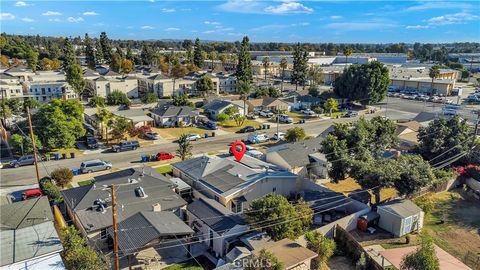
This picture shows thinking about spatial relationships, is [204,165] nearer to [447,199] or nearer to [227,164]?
[227,164]

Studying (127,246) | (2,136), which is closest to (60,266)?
(127,246)

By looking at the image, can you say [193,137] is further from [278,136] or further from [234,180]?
[234,180]

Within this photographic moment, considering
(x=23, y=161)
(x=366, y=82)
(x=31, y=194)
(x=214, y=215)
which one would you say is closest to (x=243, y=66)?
(x=366, y=82)

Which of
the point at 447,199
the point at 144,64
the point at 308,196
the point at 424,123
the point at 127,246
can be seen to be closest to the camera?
the point at 127,246

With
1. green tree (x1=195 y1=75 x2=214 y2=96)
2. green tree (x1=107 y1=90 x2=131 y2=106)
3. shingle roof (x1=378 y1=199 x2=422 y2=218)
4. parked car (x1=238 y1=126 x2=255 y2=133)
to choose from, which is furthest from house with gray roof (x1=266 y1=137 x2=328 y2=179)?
green tree (x1=195 y1=75 x2=214 y2=96)

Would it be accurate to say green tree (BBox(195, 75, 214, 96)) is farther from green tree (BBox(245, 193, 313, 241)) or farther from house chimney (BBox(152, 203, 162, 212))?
green tree (BBox(245, 193, 313, 241))
